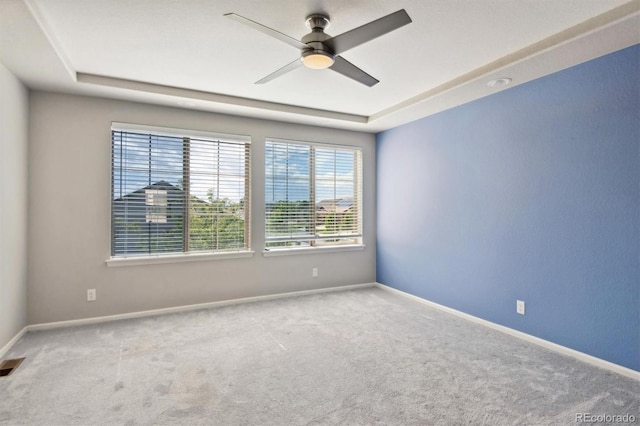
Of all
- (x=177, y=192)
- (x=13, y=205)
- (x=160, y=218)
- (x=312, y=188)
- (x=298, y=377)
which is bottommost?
(x=298, y=377)

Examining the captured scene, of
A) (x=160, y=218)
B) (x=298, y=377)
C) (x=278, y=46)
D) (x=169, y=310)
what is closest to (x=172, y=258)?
(x=160, y=218)

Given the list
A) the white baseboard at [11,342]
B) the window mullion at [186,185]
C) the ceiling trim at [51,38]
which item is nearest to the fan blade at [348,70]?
the ceiling trim at [51,38]

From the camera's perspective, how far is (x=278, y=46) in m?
2.66

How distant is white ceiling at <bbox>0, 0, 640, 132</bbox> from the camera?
83.7 inches

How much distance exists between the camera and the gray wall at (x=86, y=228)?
3.36 metres

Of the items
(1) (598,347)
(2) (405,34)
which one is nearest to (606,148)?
(1) (598,347)

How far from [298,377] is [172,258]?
228 cm

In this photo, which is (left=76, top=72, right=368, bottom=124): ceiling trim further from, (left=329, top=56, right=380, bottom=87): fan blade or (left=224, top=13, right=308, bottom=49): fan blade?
(left=224, top=13, right=308, bottom=49): fan blade

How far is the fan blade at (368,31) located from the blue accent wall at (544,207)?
1.96 metres

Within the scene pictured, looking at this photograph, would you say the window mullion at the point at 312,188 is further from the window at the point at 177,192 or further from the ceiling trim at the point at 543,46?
the ceiling trim at the point at 543,46

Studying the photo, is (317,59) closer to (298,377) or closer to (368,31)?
(368,31)

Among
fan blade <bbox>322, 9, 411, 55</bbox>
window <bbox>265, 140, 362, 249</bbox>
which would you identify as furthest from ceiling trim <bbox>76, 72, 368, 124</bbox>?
fan blade <bbox>322, 9, 411, 55</bbox>

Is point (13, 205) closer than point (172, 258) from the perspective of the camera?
Yes

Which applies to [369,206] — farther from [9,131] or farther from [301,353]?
→ [9,131]
